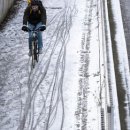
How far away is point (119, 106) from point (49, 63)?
3301mm

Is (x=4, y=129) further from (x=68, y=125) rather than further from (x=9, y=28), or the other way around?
(x=9, y=28)

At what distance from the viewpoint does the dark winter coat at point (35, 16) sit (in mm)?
13500

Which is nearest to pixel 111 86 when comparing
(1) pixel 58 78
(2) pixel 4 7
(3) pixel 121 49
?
(1) pixel 58 78

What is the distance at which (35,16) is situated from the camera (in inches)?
541

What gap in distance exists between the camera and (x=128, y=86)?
1240 centimetres

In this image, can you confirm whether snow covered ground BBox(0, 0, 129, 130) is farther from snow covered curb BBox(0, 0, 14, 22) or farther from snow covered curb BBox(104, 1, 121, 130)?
snow covered curb BBox(0, 0, 14, 22)

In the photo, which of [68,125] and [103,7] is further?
[103,7]

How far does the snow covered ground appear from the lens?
10930 mm

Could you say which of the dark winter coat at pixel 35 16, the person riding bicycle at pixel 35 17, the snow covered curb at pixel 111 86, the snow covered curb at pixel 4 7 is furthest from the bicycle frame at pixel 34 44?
the snow covered curb at pixel 4 7

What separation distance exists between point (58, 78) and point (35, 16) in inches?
85.3

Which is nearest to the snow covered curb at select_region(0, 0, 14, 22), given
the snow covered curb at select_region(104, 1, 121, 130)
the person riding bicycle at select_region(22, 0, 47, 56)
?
the person riding bicycle at select_region(22, 0, 47, 56)

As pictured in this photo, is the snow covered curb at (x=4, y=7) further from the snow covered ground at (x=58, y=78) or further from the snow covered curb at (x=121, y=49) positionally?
the snow covered curb at (x=121, y=49)

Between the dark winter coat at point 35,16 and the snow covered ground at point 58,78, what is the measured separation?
4.15ft

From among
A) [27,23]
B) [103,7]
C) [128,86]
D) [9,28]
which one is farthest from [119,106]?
[103,7]
